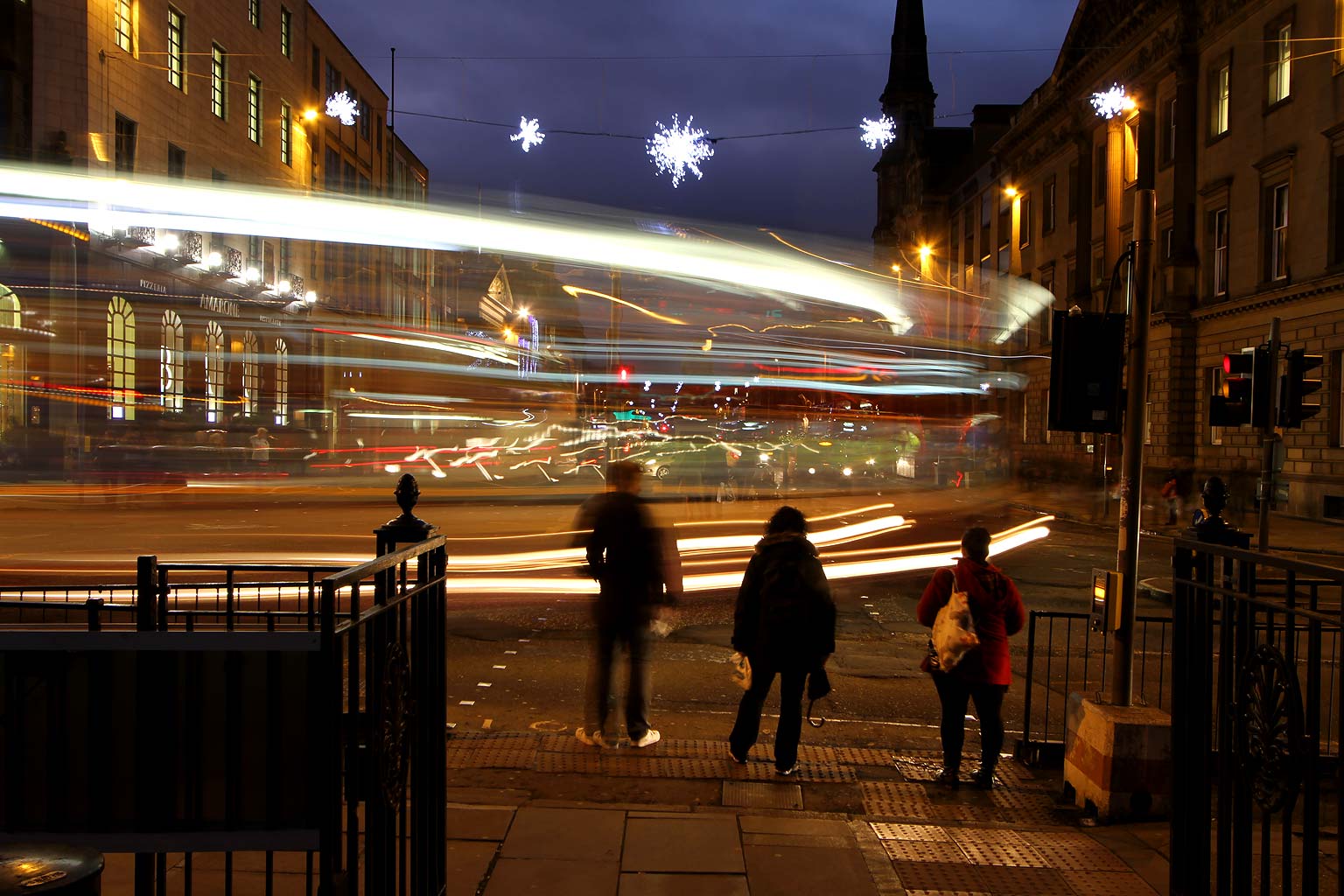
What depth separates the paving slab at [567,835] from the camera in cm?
473

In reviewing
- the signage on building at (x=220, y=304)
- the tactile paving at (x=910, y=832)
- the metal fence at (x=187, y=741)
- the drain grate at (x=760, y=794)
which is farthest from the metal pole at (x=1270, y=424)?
the signage on building at (x=220, y=304)

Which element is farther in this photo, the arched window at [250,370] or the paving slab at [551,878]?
the arched window at [250,370]

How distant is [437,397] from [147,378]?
4.46 metres

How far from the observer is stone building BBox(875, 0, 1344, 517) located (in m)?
27.8

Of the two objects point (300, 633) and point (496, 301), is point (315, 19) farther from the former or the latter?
point (300, 633)

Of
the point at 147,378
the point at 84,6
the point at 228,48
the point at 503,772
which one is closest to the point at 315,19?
the point at 228,48

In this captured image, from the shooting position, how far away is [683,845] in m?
4.88

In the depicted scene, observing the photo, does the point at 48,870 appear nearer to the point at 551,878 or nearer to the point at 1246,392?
the point at 551,878

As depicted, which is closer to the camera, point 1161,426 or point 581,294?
point 581,294

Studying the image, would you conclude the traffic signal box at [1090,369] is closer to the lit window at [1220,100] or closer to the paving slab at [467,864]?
the paving slab at [467,864]

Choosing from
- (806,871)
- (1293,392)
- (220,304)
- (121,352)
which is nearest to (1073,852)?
(806,871)

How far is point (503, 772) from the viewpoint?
6137 millimetres

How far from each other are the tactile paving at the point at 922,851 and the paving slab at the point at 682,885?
0.91 meters

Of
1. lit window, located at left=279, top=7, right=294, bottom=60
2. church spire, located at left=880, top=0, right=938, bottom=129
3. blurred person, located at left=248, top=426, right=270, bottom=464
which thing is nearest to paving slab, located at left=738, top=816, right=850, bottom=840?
blurred person, located at left=248, top=426, right=270, bottom=464
